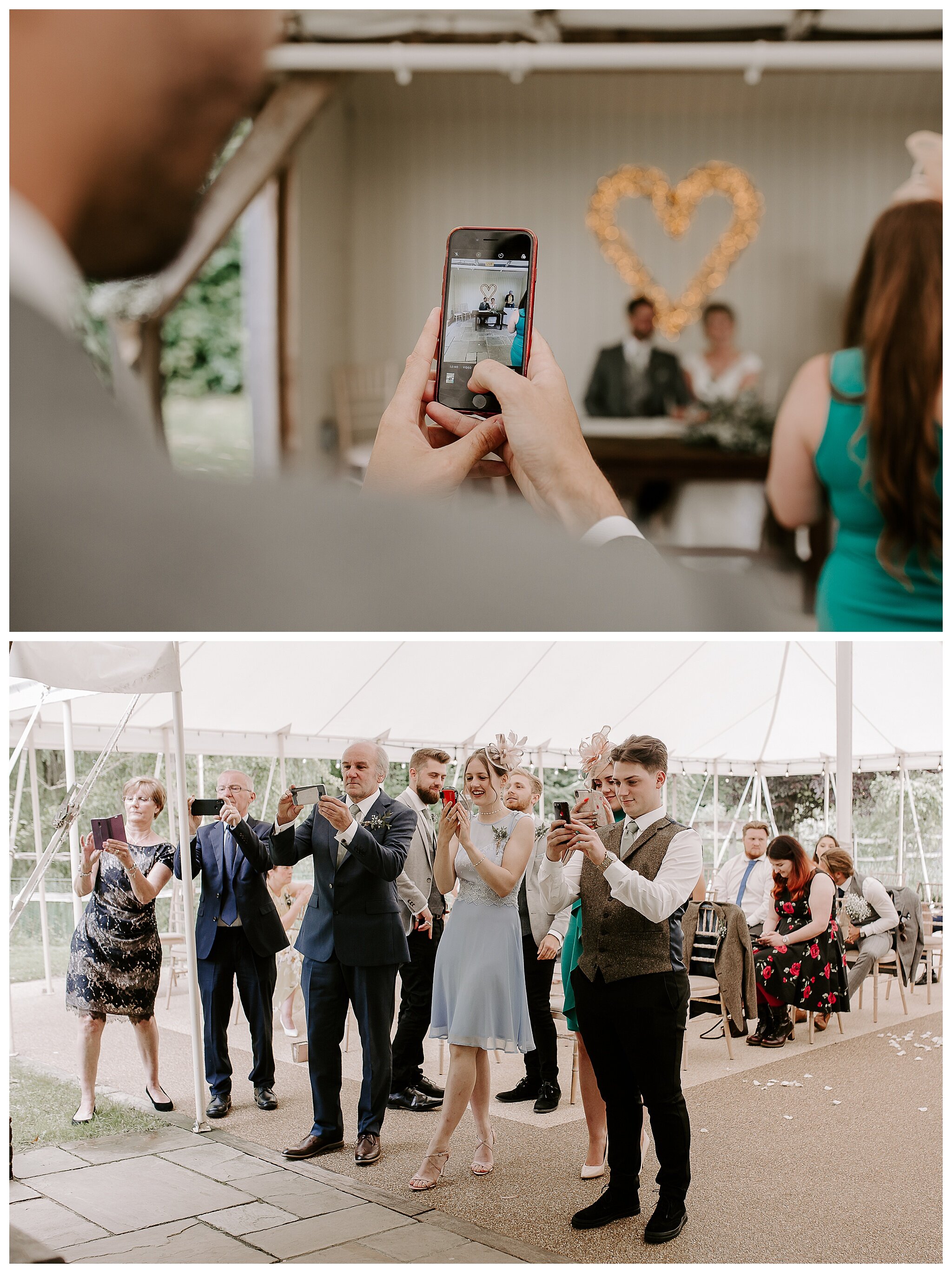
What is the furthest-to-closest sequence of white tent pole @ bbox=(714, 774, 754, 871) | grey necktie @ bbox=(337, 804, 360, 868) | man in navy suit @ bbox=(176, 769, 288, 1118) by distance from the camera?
1. white tent pole @ bbox=(714, 774, 754, 871)
2. man in navy suit @ bbox=(176, 769, 288, 1118)
3. grey necktie @ bbox=(337, 804, 360, 868)

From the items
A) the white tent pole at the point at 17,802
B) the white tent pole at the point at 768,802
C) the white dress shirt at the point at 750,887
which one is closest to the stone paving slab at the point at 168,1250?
the white tent pole at the point at 17,802

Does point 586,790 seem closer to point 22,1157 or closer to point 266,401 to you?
point 266,401

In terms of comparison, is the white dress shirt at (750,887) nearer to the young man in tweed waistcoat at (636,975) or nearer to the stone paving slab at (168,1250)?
the young man in tweed waistcoat at (636,975)

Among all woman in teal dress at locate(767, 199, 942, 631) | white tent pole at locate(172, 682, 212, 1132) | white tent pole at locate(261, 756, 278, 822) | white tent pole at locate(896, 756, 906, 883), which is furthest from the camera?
white tent pole at locate(896, 756, 906, 883)

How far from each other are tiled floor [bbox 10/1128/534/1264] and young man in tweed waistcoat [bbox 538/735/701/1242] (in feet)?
0.80

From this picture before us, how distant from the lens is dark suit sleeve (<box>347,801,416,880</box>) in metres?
2.16

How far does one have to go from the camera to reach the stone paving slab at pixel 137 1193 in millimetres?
2025

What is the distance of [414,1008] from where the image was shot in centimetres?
260

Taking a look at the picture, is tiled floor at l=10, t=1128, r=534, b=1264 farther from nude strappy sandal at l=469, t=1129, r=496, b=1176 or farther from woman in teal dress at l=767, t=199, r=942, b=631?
woman in teal dress at l=767, t=199, r=942, b=631

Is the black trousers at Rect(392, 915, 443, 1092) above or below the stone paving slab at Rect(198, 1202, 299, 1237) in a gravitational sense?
above

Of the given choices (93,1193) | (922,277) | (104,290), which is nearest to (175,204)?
(104,290)

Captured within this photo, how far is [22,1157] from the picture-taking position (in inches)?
90.4

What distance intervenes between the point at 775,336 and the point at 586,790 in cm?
87

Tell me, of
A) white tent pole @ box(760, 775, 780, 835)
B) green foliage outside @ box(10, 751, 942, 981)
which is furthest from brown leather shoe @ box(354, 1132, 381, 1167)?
white tent pole @ box(760, 775, 780, 835)
